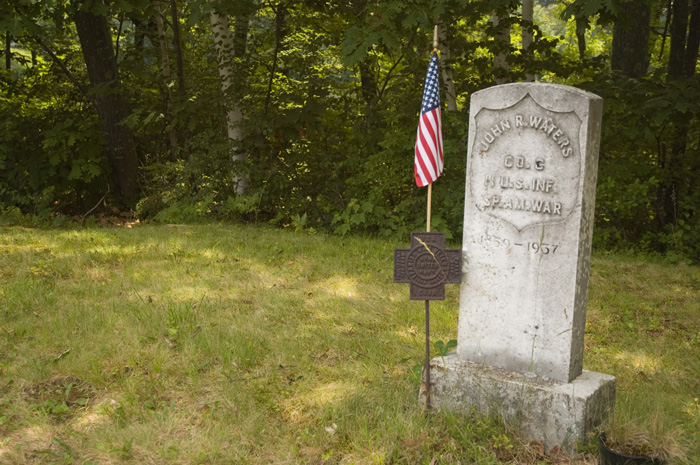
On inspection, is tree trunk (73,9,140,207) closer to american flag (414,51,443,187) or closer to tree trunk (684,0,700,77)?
american flag (414,51,443,187)

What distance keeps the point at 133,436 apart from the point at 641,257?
713cm

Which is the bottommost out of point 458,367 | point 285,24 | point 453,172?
point 458,367

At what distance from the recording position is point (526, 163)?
146 inches

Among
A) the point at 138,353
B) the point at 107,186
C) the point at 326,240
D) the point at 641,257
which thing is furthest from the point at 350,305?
the point at 107,186

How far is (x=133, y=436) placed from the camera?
3.62m

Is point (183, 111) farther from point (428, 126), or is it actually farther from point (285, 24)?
point (428, 126)

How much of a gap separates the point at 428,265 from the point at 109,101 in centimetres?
938

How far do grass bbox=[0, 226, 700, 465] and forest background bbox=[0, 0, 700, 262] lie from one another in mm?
1975

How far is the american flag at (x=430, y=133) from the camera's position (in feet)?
13.2

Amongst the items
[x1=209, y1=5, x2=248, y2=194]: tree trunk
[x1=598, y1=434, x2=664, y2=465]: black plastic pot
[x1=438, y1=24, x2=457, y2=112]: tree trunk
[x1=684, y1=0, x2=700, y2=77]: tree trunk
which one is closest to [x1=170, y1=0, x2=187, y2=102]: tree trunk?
[x1=209, y1=5, x2=248, y2=194]: tree trunk

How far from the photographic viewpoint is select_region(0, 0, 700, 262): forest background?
871 centimetres

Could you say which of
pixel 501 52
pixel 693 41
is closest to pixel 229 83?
pixel 501 52

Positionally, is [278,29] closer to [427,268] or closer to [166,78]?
[166,78]

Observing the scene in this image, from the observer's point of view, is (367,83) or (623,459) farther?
(367,83)
